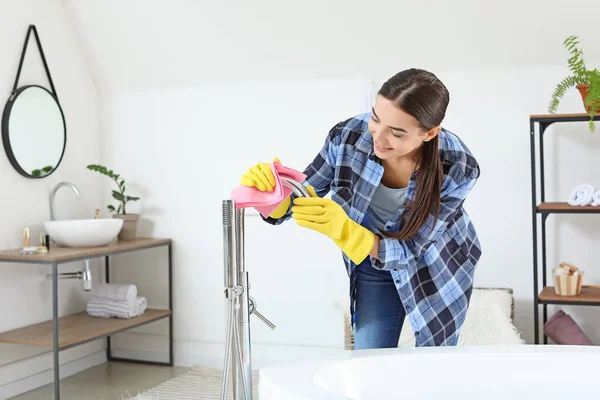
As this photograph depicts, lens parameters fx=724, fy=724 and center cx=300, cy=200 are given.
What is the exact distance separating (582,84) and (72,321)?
2658 mm

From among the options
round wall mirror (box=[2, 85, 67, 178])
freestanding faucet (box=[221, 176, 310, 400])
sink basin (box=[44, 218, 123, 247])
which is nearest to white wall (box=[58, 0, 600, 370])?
round wall mirror (box=[2, 85, 67, 178])

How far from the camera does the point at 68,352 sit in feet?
12.6

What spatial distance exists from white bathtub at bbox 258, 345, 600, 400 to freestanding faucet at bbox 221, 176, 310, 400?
0.22m

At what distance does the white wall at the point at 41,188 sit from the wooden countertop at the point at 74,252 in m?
0.21

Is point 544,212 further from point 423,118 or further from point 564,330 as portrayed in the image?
point 423,118

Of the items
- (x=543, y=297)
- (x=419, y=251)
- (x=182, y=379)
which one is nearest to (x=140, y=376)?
(x=182, y=379)

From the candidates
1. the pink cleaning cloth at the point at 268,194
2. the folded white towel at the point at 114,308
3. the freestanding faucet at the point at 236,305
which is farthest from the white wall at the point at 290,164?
the freestanding faucet at the point at 236,305

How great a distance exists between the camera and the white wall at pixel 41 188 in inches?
136

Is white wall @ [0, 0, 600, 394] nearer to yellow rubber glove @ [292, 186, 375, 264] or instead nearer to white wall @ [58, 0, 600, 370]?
white wall @ [58, 0, 600, 370]

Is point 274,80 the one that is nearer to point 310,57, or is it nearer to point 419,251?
point 310,57

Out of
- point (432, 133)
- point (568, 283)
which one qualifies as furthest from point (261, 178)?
point (568, 283)

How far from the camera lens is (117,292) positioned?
3.72 metres

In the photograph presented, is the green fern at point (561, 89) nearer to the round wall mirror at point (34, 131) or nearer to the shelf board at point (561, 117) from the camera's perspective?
the shelf board at point (561, 117)

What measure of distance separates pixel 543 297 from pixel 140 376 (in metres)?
2.07
